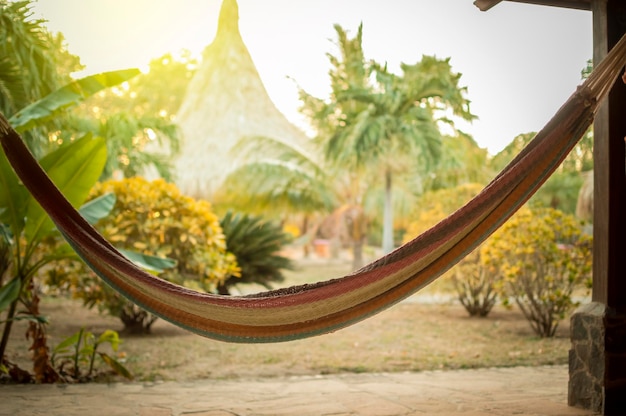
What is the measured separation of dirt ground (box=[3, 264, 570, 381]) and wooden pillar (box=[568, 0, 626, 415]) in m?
1.39

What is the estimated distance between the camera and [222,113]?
45.0 feet

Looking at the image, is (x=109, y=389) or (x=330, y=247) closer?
(x=109, y=389)

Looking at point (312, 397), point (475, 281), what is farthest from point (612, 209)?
point (475, 281)

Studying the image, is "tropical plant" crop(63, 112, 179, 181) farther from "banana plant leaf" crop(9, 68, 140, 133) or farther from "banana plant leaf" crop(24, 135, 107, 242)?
"banana plant leaf" crop(24, 135, 107, 242)

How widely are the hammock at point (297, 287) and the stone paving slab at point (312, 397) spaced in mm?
686

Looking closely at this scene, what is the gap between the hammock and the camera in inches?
62.8

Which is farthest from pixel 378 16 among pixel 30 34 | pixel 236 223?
pixel 30 34

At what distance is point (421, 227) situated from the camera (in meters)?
6.18

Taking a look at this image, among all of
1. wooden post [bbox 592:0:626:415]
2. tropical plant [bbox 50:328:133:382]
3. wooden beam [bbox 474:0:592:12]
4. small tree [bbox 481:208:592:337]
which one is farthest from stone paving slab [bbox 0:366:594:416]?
wooden beam [bbox 474:0:592:12]

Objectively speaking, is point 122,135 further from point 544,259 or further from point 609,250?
point 609,250

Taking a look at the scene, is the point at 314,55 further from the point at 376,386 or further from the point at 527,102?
the point at 376,386

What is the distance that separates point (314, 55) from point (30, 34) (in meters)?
9.68

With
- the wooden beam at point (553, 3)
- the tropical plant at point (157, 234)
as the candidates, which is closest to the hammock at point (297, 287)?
the wooden beam at point (553, 3)

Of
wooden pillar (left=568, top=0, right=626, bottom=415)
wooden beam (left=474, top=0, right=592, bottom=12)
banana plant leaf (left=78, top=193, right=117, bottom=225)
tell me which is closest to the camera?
wooden pillar (left=568, top=0, right=626, bottom=415)
